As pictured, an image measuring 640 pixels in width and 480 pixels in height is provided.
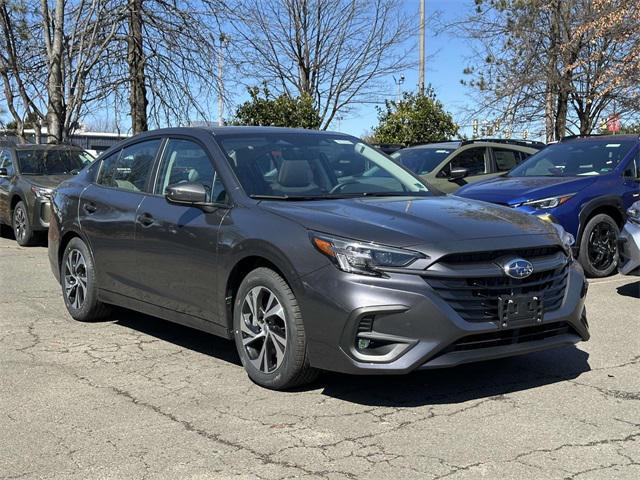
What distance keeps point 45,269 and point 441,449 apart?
7462mm

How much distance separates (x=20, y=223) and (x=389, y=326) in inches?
391

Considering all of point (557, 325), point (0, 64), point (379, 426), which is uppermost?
point (0, 64)

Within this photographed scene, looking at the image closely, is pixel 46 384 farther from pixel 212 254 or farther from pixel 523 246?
pixel 523 246

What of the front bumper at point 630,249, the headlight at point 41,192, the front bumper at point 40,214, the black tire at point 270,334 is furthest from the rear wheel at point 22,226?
the front bumper at point 630,249

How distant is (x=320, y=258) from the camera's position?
175 inches

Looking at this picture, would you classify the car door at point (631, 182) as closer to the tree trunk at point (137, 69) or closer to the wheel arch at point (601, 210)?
the wheel arch at point (601, 210)

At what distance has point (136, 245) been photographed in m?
5.89

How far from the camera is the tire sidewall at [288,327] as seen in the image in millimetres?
4570

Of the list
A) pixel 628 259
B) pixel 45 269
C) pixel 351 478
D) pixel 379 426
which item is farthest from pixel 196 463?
pixel 45 269

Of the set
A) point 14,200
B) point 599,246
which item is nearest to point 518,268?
point 599,246

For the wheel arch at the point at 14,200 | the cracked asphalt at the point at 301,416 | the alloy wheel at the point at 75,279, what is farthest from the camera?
the wheel arch at the point at 14,200

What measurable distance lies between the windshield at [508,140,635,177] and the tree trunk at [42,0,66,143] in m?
11.2

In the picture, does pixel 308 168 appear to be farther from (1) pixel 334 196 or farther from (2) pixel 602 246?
(2) pixel 602 246

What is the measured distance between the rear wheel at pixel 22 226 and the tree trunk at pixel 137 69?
15.3 feet
